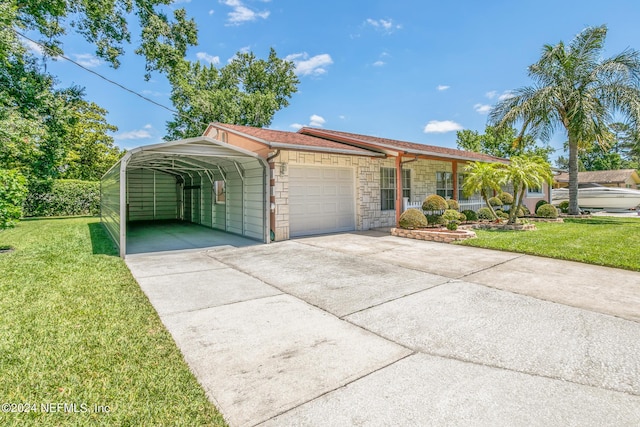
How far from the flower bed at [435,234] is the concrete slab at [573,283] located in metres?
2.45

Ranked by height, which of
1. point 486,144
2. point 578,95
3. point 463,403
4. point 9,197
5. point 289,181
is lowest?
point 463,403

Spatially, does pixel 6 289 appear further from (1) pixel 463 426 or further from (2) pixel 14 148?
(2) pixel 14 148

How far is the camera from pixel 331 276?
18.3 ft

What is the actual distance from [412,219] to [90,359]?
8.75 meters

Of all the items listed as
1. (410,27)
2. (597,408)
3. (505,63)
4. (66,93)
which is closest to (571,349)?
Answer: (597,408)

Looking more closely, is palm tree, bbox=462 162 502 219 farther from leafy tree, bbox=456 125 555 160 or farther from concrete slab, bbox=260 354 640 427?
leafy tree, bbox=456 125 555 160

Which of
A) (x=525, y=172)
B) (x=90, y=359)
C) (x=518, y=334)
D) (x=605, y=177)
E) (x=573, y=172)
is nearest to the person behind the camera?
(x=90, y=359)

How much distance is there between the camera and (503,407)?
213cm

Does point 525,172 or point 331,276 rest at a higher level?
point 525,172

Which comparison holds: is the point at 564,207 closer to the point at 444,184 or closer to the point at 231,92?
the point at 444,184

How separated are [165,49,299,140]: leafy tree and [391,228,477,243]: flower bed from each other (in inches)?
692

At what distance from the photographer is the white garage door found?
9.91 metres

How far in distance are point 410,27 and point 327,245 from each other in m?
10.0

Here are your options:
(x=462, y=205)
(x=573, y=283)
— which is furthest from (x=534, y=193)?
(x=573, y=283)
